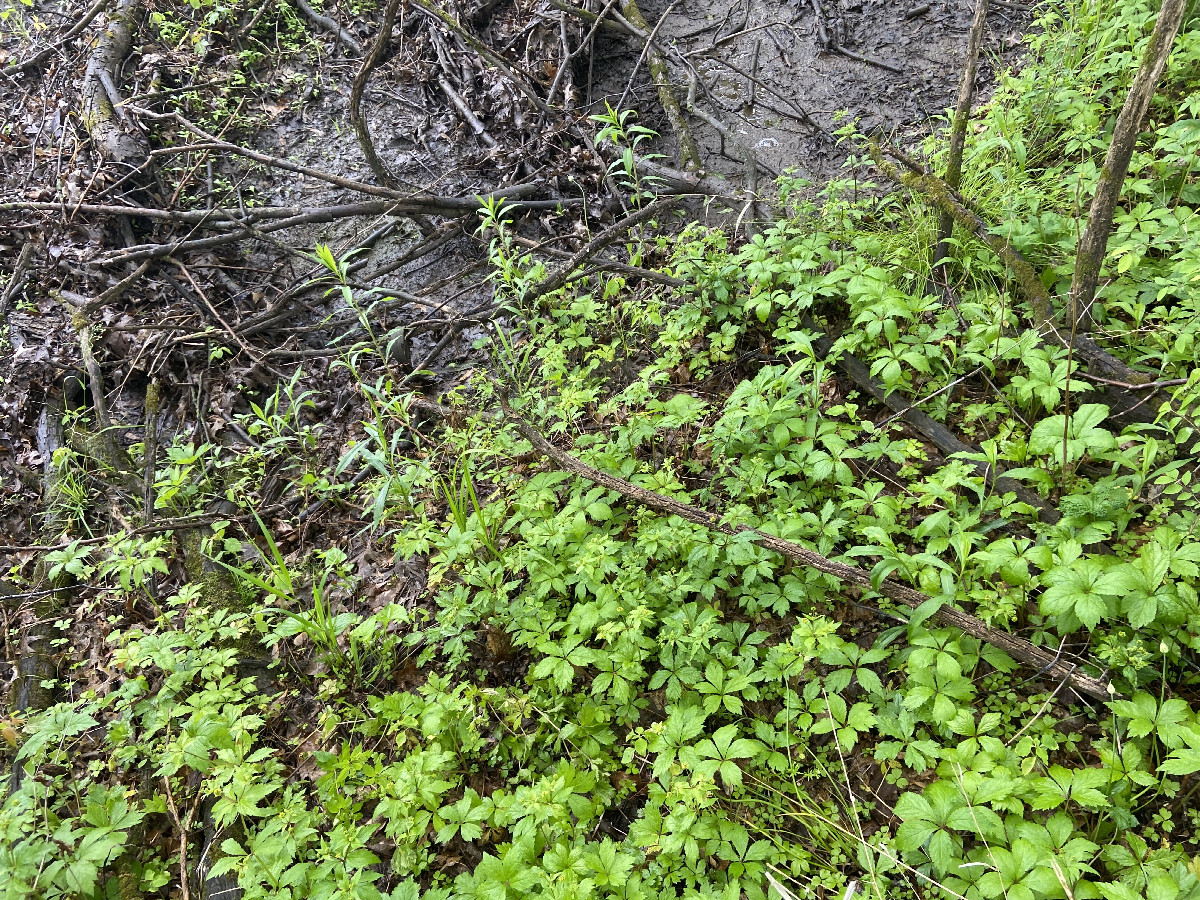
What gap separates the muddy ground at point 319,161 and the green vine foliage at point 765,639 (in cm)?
108

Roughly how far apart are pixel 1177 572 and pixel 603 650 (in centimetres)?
189

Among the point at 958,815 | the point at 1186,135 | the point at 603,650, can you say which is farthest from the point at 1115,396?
the point at 603,650

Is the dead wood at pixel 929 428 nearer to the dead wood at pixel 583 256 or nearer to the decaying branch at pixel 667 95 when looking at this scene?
the dead wood at pixel 583 256

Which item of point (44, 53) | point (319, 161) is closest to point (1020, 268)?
point (319, 161)

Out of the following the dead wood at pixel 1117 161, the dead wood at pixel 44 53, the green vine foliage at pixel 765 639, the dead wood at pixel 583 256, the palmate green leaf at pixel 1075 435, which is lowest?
the green vine foliage at pixel 765 639

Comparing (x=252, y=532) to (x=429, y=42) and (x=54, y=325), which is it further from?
(x=429, y=42)

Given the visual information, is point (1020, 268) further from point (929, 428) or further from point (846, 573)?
point (846, 573)

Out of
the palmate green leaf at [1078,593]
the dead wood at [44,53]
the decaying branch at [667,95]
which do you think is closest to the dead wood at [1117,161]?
the palmate green leaf at [1078,593]

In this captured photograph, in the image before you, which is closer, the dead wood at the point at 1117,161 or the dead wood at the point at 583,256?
the dead wood at the point at 1117,161

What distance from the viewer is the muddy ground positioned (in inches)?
169

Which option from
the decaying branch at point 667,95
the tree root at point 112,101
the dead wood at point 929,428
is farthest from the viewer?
the tree root at point 112,101

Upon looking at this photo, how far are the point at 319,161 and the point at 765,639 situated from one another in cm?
557

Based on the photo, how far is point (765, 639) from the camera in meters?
2.44

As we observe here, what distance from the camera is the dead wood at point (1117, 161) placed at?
217cm
